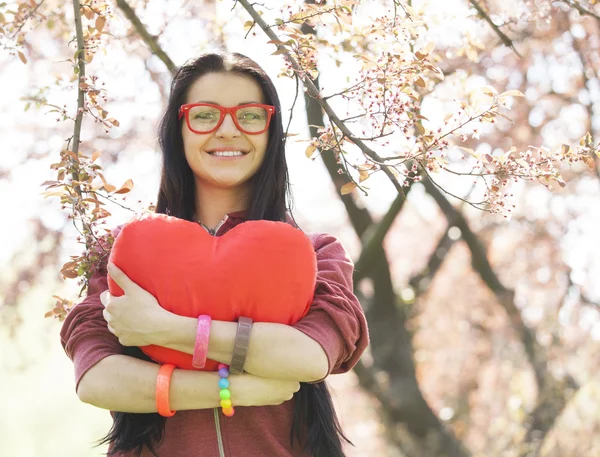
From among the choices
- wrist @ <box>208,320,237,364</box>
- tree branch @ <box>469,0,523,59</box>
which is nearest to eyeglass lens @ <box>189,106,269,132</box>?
wrist @ <box>208,320,237,364</box>

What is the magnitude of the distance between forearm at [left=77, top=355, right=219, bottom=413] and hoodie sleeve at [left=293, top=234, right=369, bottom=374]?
0.69 ft

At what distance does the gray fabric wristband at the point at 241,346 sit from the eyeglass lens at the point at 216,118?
480mm

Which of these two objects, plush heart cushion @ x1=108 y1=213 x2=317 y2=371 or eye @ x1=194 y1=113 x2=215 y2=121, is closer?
plush heart cushion @ x1=108 y1=213 x2=317 y2=371

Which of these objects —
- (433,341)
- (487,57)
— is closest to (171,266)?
(487,57)

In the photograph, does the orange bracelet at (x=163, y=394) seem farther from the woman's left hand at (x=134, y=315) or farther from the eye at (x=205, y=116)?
the eye at (x=205, y=116)

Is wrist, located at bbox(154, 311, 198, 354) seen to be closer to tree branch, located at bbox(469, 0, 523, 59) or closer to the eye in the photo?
the eye

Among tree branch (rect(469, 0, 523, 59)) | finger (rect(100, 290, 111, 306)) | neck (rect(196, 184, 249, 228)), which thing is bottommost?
finger (rect(100, 290, 111, 306))

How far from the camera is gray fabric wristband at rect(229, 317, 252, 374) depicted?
4.74 feet

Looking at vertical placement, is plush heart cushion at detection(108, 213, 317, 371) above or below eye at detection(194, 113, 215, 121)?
below

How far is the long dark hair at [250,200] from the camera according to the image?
5.37 feet

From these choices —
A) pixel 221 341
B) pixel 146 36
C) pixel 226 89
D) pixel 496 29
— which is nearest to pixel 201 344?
pixel 221 341

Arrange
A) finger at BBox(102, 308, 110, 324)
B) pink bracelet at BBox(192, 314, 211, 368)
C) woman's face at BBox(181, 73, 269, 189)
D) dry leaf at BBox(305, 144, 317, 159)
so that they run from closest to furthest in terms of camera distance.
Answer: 1. pink bracelet at BBox(192, 314, 211, 368)
2. finger at BBox(102, 308, 110, 324)
3. woman's face at BBox(181, 73, 269, 189)
4. dry leaf at BBox(305, 144, 317, 159)

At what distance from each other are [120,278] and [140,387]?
0.21 m

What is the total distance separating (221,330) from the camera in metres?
1.45
